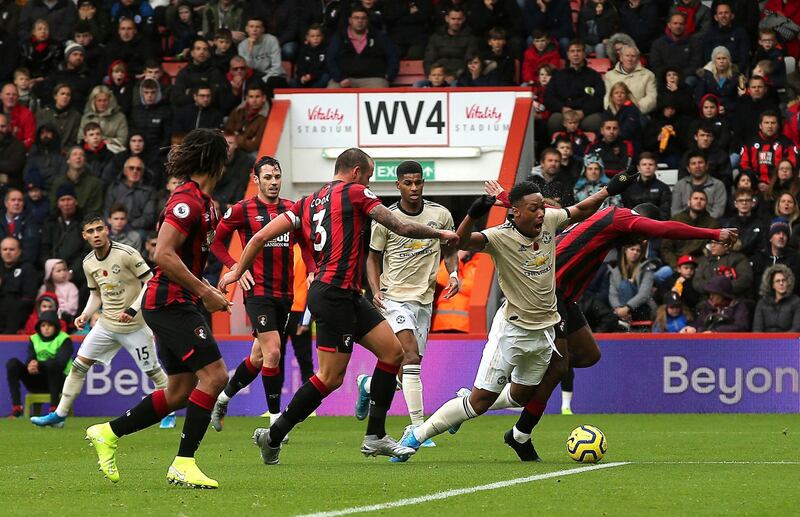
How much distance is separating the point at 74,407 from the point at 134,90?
20.7 ft

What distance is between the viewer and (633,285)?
18.6 meters

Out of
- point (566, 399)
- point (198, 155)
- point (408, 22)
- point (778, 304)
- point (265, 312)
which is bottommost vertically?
point (566, 399)

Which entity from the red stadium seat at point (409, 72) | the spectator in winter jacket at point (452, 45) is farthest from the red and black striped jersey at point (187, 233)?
the red stadium seat at point (409, 72)

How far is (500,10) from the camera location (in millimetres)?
22766

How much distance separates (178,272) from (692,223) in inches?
456

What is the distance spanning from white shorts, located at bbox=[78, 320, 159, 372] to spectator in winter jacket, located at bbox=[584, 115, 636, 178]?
275 inches

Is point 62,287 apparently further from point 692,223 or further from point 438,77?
point 692,223

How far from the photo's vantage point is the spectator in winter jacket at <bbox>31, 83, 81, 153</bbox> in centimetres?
2233

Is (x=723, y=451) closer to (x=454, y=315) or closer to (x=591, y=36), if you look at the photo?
(x=454, y=315)

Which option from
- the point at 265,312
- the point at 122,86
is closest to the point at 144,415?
the point at 265,312

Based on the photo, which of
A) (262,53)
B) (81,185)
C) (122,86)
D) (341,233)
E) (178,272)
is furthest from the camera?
(262,53)

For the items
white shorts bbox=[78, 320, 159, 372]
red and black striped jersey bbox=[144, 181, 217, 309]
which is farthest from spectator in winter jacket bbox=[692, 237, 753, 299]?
red and black striped jersey bbox=[144, 181, 217, 309]

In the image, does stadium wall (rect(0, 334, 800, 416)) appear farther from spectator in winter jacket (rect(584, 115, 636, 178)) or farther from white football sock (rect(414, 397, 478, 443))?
white football sock (rect(414, 397, 478, 443))

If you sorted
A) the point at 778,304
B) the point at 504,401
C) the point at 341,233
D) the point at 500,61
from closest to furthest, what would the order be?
the point at 341,233, the point at 504,401, the point at 778,304, the point at 500,61
